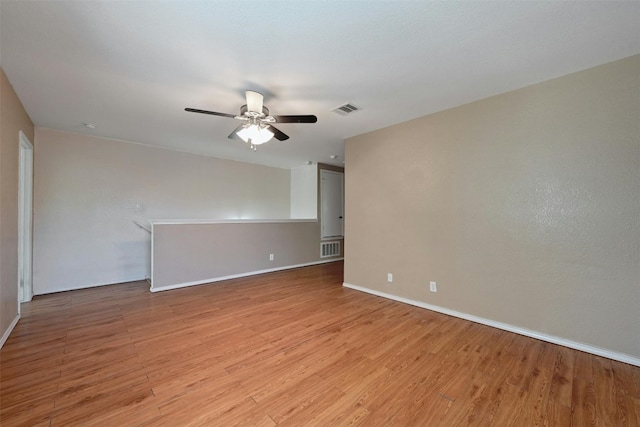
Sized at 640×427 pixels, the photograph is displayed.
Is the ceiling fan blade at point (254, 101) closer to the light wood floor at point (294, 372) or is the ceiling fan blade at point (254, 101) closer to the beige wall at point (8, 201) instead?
the beige wall at point (8, 201)

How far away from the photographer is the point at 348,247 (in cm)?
418

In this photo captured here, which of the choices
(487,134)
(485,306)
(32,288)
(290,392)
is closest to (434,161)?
(487,134)

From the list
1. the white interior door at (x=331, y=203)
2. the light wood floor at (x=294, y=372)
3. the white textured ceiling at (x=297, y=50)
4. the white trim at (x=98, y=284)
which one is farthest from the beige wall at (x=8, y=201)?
the white interior door at (x=331, y=203)

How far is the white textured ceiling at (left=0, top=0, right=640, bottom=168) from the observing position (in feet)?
5.29

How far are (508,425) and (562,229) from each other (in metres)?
1.83

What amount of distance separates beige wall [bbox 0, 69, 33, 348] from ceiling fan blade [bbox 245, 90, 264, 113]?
209 cm

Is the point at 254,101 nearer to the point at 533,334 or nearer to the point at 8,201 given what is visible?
the point at 8,201

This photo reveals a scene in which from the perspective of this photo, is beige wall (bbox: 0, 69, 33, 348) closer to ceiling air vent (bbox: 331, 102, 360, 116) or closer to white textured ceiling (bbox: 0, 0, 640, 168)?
white textured ceiling (bbox: 0, 0, 640, 168)

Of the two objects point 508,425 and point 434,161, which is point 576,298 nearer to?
point 508,425

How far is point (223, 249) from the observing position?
4594mm

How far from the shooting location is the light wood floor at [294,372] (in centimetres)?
153

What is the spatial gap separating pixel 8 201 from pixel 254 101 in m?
2.54

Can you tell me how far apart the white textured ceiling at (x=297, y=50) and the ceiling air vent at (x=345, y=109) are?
177mm

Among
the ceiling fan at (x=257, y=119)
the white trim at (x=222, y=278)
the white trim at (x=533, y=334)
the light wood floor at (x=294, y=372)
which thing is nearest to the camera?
the light wood floor at (x=294, y=372)
